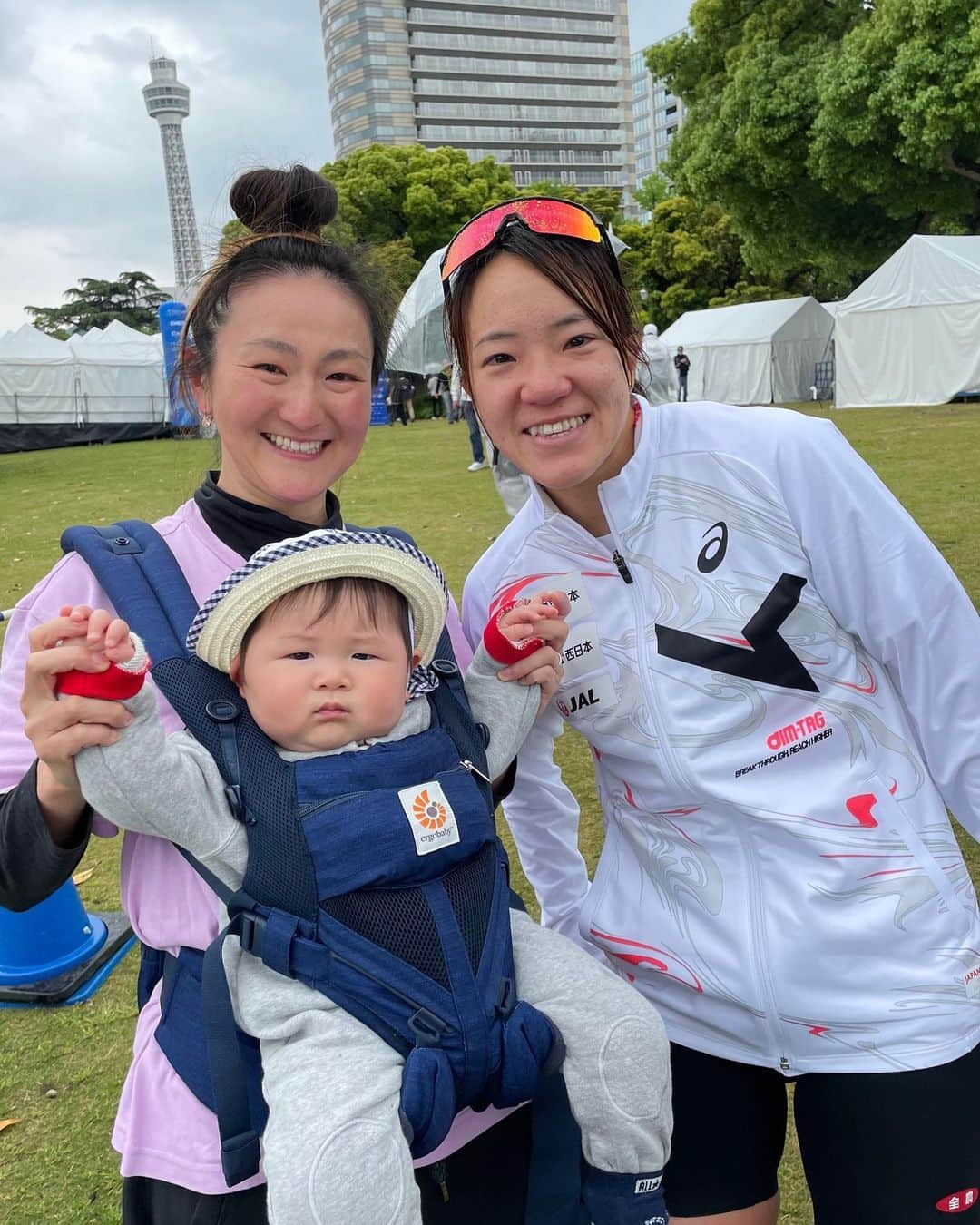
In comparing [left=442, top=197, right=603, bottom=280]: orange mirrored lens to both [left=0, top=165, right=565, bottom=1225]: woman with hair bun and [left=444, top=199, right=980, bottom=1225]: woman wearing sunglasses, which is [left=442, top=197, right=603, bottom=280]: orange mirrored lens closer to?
[left=444, top=199, right=980, bottom=1225]: woman wearing sunglasses

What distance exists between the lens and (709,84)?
2338 cm

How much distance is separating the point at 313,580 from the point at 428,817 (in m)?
0.47

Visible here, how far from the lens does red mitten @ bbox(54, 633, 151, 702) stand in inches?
54.2

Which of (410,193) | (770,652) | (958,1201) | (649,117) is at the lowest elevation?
(958,1201)

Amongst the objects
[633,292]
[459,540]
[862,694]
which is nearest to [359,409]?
[633,292]

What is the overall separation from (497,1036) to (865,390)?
86.4 feet

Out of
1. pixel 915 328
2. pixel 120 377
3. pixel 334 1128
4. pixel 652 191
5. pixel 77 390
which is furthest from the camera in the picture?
pixel 652 191

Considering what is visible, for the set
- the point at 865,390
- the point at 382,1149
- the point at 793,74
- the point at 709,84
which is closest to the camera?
the point at 382,1149

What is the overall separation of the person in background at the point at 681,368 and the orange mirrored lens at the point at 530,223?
89.1 feet

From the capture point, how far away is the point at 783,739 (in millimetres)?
1812

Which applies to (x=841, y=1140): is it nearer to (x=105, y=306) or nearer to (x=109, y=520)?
(x=109, y=520)

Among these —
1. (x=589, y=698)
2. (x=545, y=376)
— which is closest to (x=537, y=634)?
(x=589, y=698)

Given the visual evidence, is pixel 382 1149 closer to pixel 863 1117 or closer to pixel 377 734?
pixel 377 734

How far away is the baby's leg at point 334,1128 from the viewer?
4.39 ft
